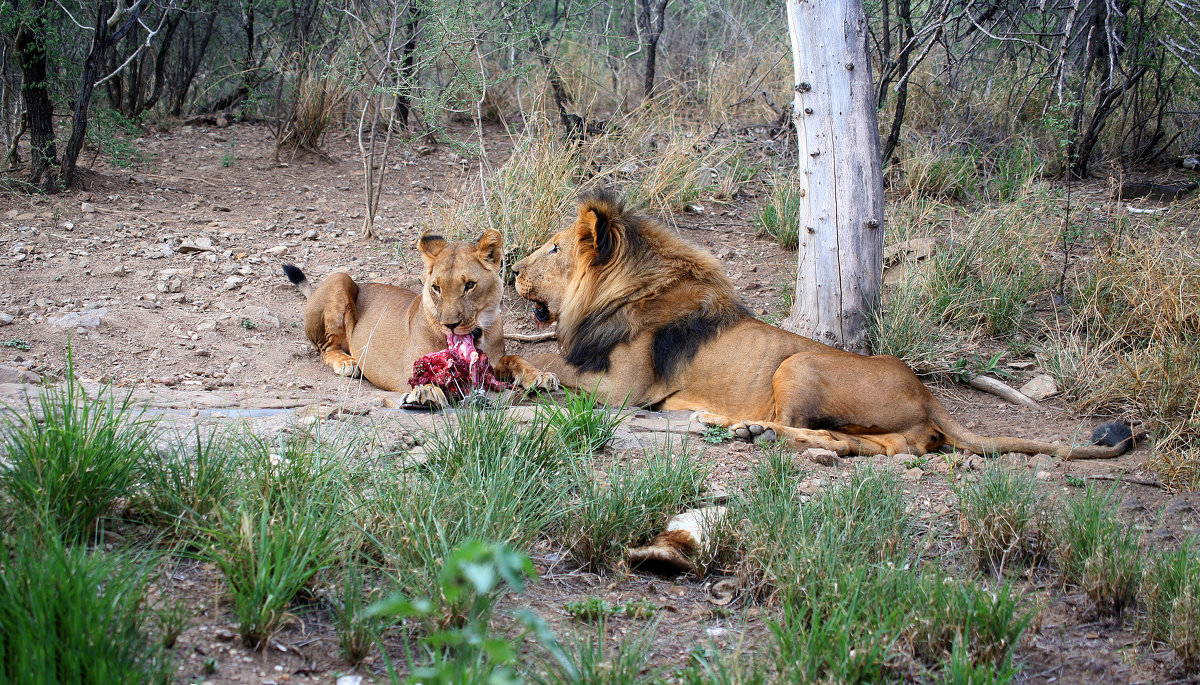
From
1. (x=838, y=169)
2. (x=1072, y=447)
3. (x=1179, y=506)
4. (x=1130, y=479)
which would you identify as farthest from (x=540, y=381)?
(x=1179, y=506)

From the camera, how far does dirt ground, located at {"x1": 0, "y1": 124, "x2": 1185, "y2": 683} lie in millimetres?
2713

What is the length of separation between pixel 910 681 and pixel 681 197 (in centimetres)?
675

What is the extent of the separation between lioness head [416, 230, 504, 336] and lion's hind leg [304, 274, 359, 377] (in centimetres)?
93

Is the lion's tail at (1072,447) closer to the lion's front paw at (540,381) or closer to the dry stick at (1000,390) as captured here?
the dry stick at (1000,390)

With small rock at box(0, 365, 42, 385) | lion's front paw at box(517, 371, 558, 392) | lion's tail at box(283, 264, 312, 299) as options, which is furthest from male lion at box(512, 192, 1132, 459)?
small rock at box(0, 365, 42, 385)

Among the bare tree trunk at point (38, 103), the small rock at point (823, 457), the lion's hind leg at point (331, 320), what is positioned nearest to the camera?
the small rock at point (823, 457)

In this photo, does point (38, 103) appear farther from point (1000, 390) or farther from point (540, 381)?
point (1000, 390)

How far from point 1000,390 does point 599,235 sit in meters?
2.86

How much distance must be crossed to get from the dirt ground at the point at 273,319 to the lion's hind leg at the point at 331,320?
14 centimetres

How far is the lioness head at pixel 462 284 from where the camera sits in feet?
16.6

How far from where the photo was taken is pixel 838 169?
5.88 metres

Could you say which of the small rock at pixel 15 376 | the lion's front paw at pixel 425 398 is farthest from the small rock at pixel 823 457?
the small rock at pixel 15 376

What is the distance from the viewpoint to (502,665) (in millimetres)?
2227

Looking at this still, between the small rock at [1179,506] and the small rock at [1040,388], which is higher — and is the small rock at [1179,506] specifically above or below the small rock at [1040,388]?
below
